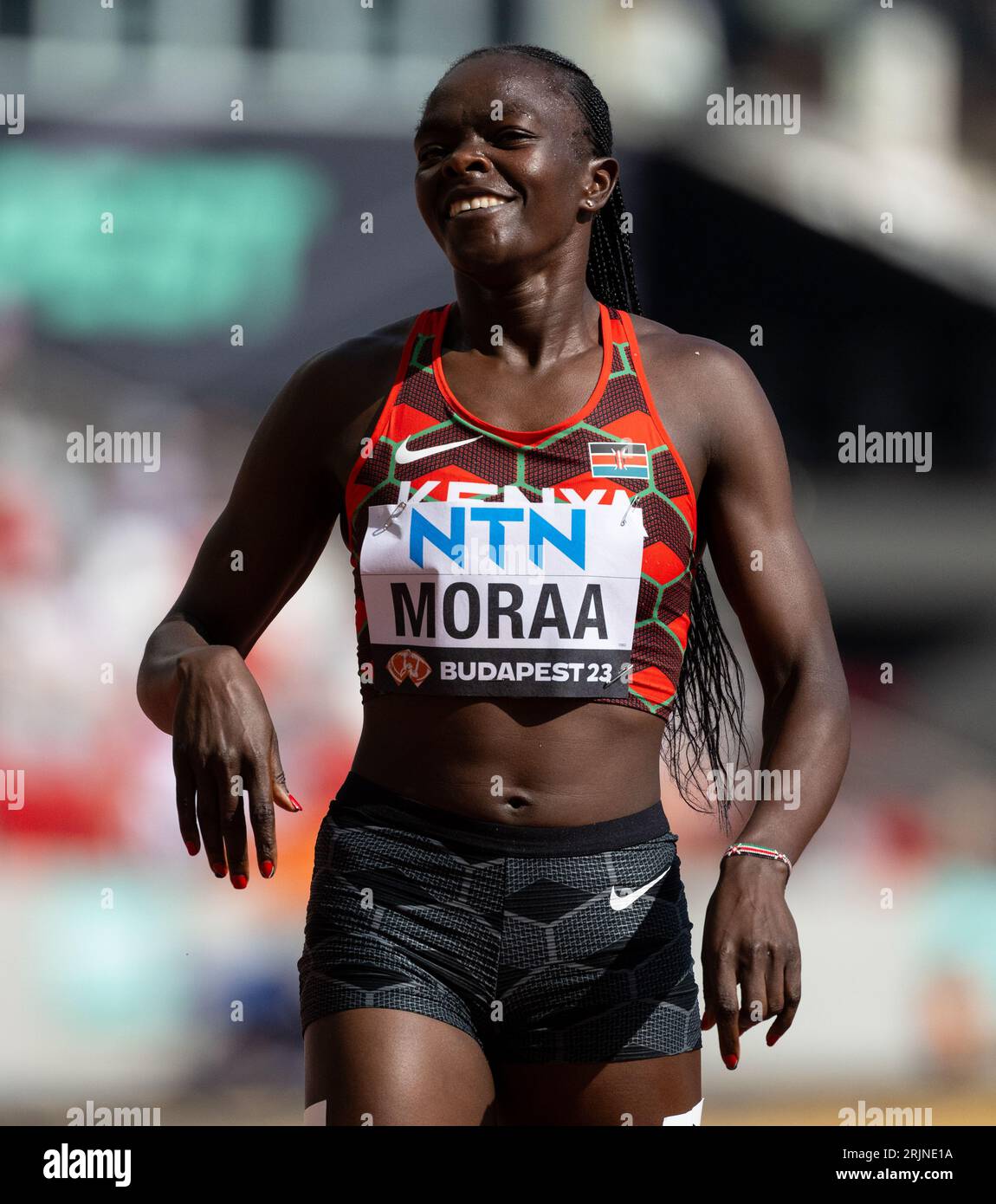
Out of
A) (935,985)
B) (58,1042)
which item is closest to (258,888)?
(58,1042)

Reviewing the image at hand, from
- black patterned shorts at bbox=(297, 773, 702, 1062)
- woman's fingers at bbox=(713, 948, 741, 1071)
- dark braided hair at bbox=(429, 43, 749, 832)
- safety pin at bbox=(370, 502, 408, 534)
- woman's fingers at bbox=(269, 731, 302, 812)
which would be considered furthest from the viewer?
dark braided hair at bbox=(429, 43, 749, 832)

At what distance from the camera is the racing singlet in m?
2.24

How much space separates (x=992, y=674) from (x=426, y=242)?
2512 mm

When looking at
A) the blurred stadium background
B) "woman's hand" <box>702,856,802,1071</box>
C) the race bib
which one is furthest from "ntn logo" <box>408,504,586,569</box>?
the blurred stadium background

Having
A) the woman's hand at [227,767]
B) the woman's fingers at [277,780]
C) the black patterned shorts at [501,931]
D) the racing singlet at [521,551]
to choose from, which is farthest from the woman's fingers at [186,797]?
the racing singlet at [521,551]

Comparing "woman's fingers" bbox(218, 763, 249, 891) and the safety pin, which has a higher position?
the safety pin

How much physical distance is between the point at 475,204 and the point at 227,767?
0.89 metres

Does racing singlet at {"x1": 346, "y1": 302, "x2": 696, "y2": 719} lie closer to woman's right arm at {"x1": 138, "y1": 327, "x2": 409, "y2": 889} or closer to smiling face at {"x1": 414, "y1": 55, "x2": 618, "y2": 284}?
woman's right arm at {"x1": 138, "y1": 327, "x2": 409, "y2": 889}

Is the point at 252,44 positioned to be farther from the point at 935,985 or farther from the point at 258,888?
the point at 935,985

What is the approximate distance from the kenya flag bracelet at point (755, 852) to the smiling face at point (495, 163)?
91 cm

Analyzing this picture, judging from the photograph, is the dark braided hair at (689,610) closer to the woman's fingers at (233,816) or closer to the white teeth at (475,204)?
the white teeth at (475,204)

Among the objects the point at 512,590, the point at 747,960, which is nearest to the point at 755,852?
the point at 747,960

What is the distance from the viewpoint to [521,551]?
2.24 m

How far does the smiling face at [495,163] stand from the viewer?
2.33 metres
